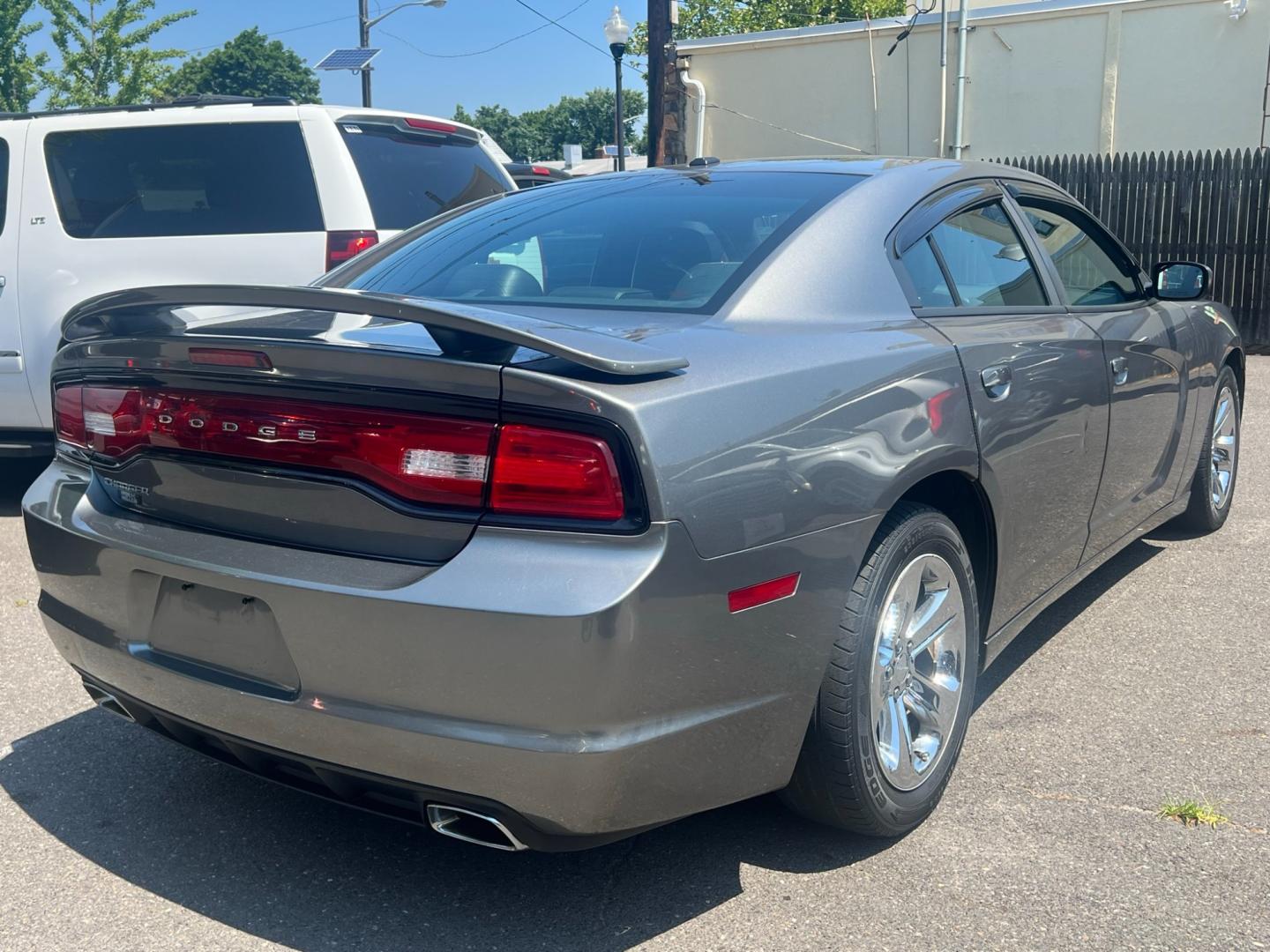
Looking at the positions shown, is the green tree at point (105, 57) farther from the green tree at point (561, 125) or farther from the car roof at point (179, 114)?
the green tree at point (561, 125)

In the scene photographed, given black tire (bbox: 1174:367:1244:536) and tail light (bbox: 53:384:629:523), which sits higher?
tail light (bbox: 53:384:629:523)

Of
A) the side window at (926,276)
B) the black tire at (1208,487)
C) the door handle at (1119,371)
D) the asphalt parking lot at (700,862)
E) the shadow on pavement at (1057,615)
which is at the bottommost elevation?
the shadow on pavement at (1057,615)

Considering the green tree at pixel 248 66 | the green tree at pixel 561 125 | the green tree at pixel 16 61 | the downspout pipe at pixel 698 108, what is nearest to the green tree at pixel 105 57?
the green tree at pixel 16 61

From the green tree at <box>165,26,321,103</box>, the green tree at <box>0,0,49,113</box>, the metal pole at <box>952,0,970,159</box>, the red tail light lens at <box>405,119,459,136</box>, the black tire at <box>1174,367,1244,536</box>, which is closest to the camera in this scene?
the black tire at <box>1174,367,1244,536</box>

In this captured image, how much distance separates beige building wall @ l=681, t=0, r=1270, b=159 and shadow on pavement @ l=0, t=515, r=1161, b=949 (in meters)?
13.7

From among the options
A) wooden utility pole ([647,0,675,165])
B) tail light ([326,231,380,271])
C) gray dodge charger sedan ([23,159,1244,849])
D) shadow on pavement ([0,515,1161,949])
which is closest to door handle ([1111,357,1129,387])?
gray dodge charger sedan ([23,159,1244,849])

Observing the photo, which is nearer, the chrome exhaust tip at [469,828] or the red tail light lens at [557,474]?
the red tail light lens at [557,474]

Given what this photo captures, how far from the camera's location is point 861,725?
2570 millimetres

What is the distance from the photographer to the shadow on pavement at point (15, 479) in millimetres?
6352

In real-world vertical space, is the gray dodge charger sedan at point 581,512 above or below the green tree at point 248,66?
below

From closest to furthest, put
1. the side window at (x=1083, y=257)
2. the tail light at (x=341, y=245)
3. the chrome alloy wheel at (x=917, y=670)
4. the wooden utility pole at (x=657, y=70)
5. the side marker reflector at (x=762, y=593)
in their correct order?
the side marker reflector at (x=762, y=593) → the chrome alloy wheel at (x=917, y=670) → the side window at (x=1083, y=257) → the tail light at (x=341, y=245) → the wooden utility pole at (x=657, y=70)

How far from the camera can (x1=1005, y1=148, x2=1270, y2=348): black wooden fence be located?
40.9 ft

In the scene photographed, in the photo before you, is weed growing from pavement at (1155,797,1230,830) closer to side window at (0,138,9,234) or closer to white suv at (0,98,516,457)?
white suv at (0,98,516,457)

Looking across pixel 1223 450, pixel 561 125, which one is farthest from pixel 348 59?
pixel 561 125
